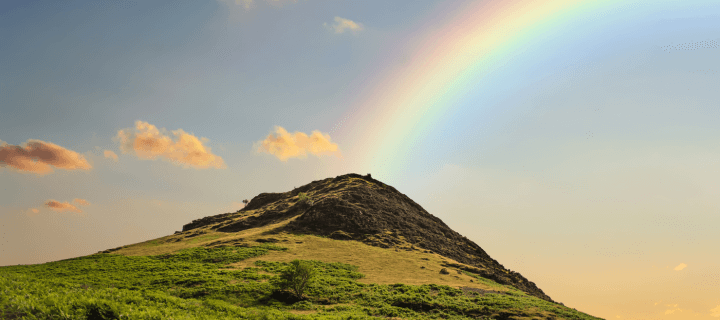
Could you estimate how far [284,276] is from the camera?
37000 millimetres

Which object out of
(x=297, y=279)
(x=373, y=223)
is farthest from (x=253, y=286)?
(x=373, y=223)

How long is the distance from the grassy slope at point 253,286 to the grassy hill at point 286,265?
0.10 m

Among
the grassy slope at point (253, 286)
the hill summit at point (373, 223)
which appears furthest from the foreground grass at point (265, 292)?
the hill summit at point (373, 223)

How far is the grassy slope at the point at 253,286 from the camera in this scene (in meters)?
15.8

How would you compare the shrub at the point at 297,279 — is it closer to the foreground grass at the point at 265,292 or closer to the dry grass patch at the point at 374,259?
the foreground grass at the point at 265,292

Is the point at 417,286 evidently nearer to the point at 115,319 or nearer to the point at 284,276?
the point at 284,276

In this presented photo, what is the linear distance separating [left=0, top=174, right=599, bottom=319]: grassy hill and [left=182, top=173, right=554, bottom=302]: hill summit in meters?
0.34

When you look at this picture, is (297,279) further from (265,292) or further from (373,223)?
(373,223)

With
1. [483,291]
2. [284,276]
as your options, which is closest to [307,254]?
[284,276]

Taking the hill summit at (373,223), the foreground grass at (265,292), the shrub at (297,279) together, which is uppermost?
the hill summit at (373,223)

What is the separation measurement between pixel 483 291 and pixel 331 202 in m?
41.4

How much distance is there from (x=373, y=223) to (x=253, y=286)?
1532 inches

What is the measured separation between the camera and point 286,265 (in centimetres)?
4872

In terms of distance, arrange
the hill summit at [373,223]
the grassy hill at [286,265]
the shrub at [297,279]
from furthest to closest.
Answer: the hill summit at [373,223]
the shrub at [297,279]
the grassy hill at [286,265]
